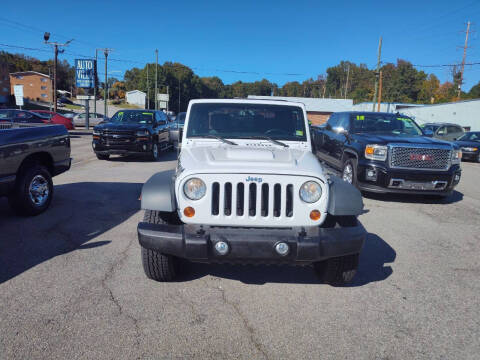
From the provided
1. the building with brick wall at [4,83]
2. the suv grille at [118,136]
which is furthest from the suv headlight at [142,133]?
the building with brick wall at [4,83]

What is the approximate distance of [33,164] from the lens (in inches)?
232

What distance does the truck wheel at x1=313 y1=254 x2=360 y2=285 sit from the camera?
140 inches

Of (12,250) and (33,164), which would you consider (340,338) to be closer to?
(12,250)

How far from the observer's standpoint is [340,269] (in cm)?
360

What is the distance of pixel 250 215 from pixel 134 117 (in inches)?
450

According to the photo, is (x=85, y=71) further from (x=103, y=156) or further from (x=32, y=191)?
(x=32, y=191)

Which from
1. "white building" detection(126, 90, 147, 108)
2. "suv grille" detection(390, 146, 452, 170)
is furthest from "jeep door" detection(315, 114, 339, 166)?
"white building" detection(126, 90, 147, 108)

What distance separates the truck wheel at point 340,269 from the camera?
11.7 ft

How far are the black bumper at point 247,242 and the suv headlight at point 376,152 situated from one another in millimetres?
4632

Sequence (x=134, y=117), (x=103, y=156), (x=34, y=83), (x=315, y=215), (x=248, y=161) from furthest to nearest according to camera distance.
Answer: (x=34, y=83) < (x=134, y=117) < (x=103, y=156) < (x=248, y=161) < (x=315, y=215)

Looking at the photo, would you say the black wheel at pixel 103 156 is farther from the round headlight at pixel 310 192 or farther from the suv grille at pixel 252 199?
the round headlight at pixel 310 192

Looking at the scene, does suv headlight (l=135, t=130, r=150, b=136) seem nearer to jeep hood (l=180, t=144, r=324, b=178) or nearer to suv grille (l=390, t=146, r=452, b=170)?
suv grille (l=390, t=146, r=452, b=170)

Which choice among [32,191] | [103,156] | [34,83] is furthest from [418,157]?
[34,83]

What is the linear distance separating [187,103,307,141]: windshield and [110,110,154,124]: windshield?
9293 millimetres
